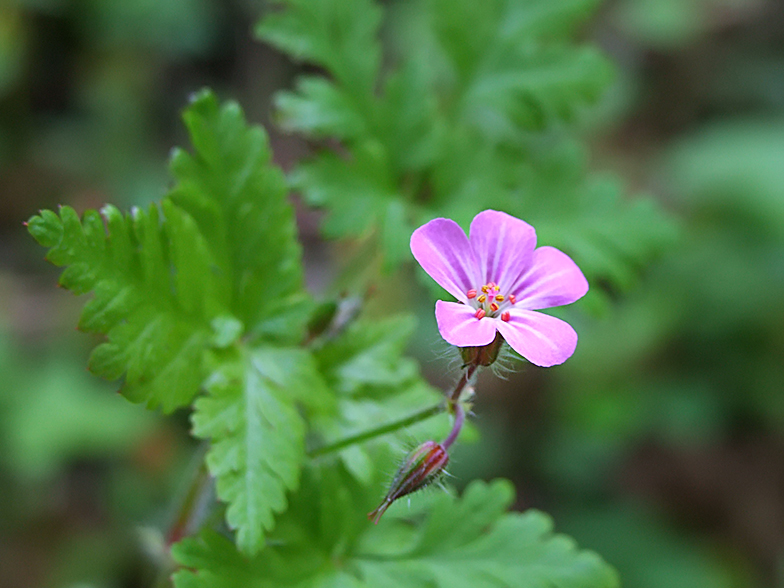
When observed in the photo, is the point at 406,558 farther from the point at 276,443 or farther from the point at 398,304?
the point at 398,304

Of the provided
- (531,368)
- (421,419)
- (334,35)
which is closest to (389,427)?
(421,419)


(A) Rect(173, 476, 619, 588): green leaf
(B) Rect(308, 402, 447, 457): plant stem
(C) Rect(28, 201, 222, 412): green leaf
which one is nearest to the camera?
(C) Rect(28, 201, 222, 412): green leaf

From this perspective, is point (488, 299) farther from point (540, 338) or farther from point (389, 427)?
point (389, 427)

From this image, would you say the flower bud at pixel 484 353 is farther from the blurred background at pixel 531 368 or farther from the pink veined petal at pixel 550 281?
the blurred background at pixel 531 368

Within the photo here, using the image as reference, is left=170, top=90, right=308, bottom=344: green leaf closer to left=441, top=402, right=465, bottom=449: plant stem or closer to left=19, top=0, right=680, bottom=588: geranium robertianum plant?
left=19, top=0, right=680, bottom=588: geranium robertianum plant

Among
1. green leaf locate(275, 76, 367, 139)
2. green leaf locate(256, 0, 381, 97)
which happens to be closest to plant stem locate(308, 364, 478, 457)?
green leaf locate(275, 76, 367, 139)
